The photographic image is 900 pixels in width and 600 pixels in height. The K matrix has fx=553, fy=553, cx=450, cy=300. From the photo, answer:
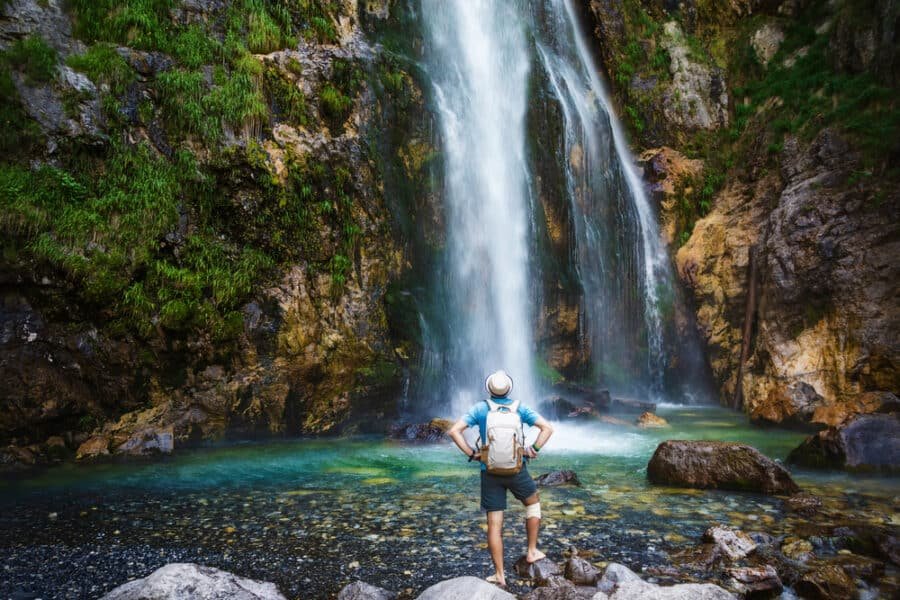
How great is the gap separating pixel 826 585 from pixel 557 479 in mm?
3825

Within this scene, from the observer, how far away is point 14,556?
5164mm

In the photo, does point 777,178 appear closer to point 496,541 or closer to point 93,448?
point 496,541

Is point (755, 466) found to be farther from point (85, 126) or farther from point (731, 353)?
point (85, 126)

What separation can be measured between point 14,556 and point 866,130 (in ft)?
58.7

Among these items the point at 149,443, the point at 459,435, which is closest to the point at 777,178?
the point at 459,435

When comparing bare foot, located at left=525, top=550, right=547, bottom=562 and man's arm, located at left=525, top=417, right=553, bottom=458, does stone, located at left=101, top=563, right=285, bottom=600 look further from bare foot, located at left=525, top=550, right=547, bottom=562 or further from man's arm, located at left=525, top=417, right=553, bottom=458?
man's arm, located at left=525, top=417, right=553, bottom=458

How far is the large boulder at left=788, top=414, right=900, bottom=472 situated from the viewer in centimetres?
813

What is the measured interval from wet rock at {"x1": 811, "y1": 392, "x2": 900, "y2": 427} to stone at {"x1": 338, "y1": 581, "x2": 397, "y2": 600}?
29.3 ft

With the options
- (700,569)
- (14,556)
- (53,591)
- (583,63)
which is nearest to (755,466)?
(700,569)

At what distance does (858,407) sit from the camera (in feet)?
36.1

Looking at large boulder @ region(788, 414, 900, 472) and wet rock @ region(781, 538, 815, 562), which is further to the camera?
large boulder @ region(788, 414, 900, 472)

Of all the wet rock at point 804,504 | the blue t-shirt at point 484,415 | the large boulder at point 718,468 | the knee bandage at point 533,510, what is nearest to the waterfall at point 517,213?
the large boulder at point 718,468

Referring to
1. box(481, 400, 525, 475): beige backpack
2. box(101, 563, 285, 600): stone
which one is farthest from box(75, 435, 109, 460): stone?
box(481, 400, 525, 475): beige backpack

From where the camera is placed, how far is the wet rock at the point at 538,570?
452 cm
